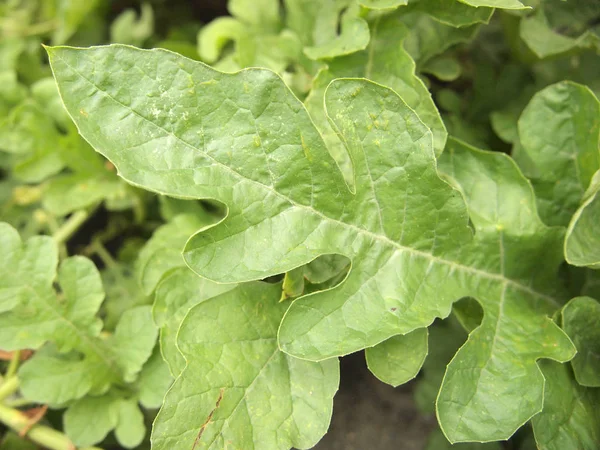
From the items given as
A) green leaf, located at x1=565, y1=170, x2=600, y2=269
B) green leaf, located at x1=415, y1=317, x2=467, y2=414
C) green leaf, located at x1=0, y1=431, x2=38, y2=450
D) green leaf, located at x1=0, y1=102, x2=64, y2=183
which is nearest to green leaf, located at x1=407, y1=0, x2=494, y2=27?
green leaf, located at x1=565, y1=170, x2=600, y2=269

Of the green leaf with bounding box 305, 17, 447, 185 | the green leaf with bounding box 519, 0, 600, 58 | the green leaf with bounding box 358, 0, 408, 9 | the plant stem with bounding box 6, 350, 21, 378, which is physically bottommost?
the plant stem with bounding box 6, 350, 21, 378

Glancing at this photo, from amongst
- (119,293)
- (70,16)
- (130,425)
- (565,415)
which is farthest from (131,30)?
(565,415)

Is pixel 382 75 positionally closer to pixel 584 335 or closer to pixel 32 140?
pixel 584 335

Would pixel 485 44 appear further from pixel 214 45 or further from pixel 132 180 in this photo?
pixel 132 180

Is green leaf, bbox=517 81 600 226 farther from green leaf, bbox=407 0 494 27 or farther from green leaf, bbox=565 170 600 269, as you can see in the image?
green leaf, bbox=407 0 494 27

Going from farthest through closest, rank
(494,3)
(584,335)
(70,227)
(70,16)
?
(70,16) < (70,227) < (584,335) < (494,3)

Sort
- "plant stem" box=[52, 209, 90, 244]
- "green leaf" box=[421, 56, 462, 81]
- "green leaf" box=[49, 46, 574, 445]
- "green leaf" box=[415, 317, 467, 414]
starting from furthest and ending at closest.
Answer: "plant stem" box=[52, 209, 90, 244]
"green leaf" box=[415, 317, 467, 414]
"green leaf" box=[421, 56, 462, 81]
"green leaf" box=[49, 46, 574, 445]

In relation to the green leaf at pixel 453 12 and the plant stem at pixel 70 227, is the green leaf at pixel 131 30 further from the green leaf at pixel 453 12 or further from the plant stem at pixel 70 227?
the green leaf at pixel 453 12
